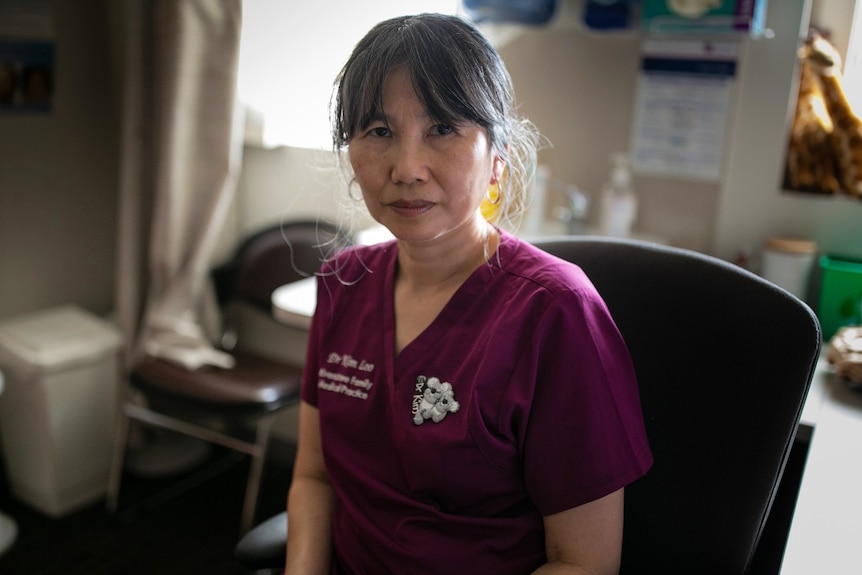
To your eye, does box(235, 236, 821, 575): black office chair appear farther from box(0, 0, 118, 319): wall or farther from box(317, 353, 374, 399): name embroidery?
box(0, 0, 118, 319): wall

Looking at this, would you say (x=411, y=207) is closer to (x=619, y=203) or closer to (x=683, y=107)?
(x=619, y=203)

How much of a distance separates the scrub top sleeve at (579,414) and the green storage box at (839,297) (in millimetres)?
952

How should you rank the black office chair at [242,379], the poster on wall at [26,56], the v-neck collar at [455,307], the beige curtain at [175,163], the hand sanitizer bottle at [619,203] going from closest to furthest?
the v-neck collar at [455,307] → the hand sanitizer bottle at [619,203] → the black office chair at [242,379] → the beige curtain at [175,163] → the poster on wall at [26,56]

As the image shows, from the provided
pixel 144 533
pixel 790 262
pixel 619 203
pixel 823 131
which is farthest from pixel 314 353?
pixel 144 533

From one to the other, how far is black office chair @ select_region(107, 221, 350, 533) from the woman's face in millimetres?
978

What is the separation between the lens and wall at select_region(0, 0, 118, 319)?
249 centimetres

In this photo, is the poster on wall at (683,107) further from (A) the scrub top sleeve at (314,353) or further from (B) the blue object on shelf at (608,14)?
(A) the scrub top sleeve at (314,353)

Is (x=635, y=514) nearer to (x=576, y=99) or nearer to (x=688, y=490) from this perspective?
(x=688, y=490)

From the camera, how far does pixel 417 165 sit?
3.14ft

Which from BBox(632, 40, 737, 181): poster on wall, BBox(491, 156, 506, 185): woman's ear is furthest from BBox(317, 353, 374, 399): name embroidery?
BBox(632, 40, 737, 181): poster on wall

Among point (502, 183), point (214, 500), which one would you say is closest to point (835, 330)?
point (502, 183)

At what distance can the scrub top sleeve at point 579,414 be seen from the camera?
898mm

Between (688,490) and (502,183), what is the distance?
49cm

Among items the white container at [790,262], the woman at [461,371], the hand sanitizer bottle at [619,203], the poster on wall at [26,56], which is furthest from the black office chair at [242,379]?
the white container at [790,262]
